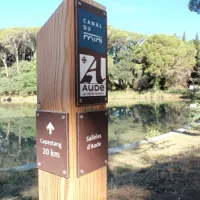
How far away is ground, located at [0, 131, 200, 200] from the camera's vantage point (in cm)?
250

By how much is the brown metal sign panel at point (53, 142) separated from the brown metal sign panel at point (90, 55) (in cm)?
11

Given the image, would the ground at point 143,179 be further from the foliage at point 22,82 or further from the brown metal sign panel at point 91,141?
the foliage at point 22,82

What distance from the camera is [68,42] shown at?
1039mm

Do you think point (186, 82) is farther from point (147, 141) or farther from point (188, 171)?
point (188, 171)

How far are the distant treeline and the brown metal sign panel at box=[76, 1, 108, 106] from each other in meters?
21.9

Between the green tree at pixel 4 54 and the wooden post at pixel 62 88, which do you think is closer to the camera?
the wooden post at pixel 62 88

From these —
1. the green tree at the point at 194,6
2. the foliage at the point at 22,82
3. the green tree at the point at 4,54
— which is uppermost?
the green tree at the point at 4,54

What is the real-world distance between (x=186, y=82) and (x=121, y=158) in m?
19.8

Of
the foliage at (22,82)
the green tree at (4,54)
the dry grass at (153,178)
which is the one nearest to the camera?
the dry grass at (153,178)

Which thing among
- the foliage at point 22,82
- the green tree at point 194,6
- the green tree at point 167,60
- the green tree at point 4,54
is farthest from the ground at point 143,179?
the green tree at point 4,54

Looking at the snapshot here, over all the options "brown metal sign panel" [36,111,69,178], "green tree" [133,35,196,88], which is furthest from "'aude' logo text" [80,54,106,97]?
"green tree" [133,35,196,88]

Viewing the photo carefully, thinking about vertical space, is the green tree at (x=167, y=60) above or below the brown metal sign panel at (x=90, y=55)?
above

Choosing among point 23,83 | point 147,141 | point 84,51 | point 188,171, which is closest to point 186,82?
point 23,83

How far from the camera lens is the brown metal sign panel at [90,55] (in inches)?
41.7
